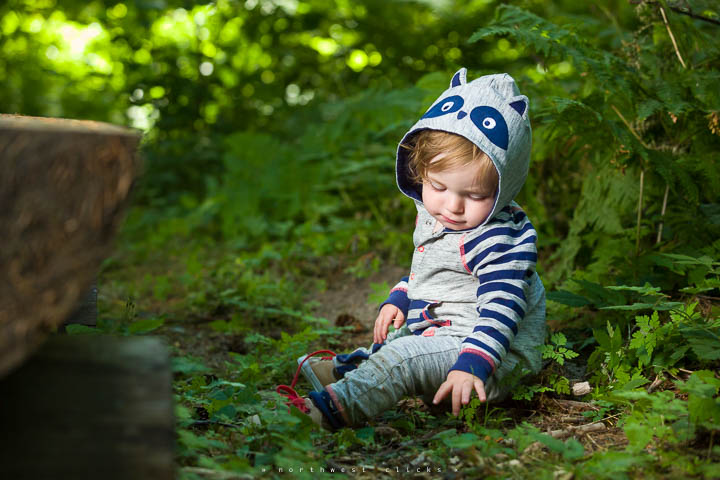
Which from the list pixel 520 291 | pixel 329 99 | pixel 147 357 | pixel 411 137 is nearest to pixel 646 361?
pixel 520 291

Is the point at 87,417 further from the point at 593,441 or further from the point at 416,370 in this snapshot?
the point at 593,441

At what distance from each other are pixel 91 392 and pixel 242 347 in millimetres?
2093

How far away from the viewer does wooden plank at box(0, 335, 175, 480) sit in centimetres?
124

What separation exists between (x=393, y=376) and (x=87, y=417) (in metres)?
1.18

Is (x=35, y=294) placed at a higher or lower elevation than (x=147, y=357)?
higher

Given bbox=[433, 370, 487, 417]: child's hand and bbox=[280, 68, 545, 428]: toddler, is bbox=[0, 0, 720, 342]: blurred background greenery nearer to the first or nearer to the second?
bbox=[280, 68, 545, 428]: toddler

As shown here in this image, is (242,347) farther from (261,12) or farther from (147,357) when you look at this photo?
(261,12)

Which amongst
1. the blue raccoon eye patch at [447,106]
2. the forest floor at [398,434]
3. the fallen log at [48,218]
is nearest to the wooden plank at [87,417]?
the fallen log at [48,218]

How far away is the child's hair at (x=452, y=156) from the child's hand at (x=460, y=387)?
690 mm

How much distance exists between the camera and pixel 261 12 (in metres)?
7.04

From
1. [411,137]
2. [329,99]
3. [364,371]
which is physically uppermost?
[329,99]

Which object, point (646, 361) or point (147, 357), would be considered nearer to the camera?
point (147, 357)

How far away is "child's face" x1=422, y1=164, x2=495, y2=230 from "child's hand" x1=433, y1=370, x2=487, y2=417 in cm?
58

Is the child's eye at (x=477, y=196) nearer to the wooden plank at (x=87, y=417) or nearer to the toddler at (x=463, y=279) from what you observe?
the toddler at (x=463, y=279)
